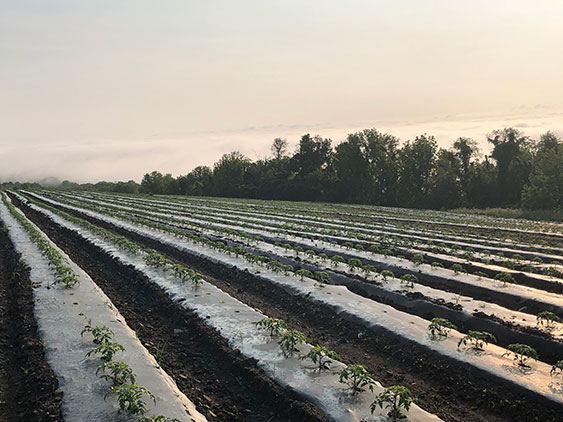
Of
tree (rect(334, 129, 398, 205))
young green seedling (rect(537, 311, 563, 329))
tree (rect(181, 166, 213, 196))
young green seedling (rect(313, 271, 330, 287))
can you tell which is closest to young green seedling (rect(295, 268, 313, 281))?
young green seedling (rect(313, 271, 330, 287))

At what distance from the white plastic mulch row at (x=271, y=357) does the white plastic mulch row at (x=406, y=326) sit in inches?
57.7

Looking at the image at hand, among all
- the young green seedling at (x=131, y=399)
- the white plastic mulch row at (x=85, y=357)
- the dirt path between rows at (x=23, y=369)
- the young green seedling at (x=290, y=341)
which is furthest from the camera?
the young green seedling at (x=290, y=341)

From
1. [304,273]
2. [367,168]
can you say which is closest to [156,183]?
[367,168]

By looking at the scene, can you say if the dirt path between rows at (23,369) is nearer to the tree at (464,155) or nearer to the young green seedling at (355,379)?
the young green seedling at (355,379)

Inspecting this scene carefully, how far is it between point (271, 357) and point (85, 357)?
244 cm

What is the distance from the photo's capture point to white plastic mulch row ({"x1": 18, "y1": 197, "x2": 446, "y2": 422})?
4691 mm

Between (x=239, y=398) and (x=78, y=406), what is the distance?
178cm

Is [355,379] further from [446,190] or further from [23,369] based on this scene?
[446,190]

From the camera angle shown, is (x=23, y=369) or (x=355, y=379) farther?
(x=23, y=369)

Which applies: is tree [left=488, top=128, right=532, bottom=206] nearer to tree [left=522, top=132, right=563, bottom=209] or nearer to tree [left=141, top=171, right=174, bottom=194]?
tree [left=522, top=132, right=563, bottom=209]

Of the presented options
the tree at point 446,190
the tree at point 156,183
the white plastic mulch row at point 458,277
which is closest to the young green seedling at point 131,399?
the white plastic mulch row at point 458,277

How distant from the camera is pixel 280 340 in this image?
21.5 ft

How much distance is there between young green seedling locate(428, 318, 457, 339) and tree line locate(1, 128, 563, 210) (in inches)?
1433

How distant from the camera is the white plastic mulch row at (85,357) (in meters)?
4.65
